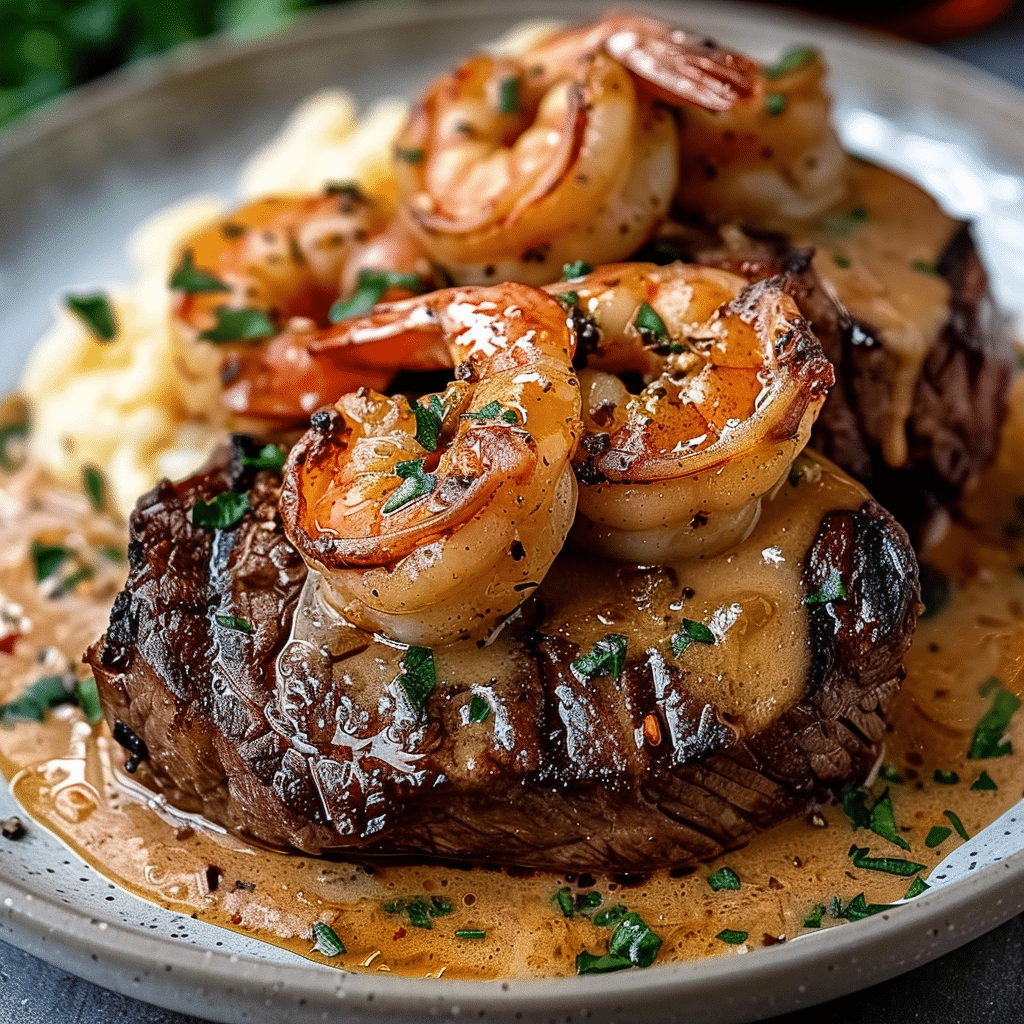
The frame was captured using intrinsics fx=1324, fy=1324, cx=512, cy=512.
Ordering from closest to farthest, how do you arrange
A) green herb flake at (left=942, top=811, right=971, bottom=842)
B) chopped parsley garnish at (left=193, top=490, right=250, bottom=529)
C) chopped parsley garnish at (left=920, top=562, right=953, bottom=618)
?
green herb flake at (left=942, top=811, right=971, bottom=842), chopped parsley garnish at (left=193, top=490, right=250, bottom=529), chopped parsley garnish at (left=920, top=562, right=953, bottom=618)

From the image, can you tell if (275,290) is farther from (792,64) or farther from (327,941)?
(327,941)

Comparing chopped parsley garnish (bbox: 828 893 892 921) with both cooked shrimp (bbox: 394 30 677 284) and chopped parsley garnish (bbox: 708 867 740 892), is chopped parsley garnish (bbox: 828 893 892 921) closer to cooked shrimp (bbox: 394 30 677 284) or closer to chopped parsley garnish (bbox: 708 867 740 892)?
chopped parsley garnish (bbox: 708 867 740 892)

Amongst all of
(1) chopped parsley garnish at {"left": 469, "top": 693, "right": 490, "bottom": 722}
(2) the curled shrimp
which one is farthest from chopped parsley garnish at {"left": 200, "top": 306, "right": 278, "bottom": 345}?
(1) chopped parsley garnish at {"left": 469, "top": 693, "right": 490, "bottom": 722}

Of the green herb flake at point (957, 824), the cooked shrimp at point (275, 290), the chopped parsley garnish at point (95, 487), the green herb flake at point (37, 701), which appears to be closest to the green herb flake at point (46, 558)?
the chopped parsley garnish at point (95, 487)

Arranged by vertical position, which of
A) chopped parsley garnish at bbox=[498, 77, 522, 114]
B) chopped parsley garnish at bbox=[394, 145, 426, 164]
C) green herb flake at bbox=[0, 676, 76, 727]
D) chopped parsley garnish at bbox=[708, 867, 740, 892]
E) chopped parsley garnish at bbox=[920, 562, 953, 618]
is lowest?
chopped parsley garnish at bbox=[920, 562, 953, 618]

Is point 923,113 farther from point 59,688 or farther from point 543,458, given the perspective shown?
point 59,688

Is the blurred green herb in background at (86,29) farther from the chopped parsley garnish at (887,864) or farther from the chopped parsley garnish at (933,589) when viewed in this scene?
the chopped parsley garnish at (887,864)
